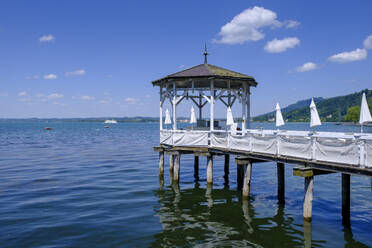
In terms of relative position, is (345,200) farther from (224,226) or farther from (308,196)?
(224,226)

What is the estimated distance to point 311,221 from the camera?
12883 millimetres

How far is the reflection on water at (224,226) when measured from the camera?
1122 centimetres

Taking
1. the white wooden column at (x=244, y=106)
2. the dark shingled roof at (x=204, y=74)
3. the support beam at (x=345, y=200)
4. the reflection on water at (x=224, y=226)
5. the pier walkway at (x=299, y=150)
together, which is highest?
the dark shingled roof at (x=204, y=74)

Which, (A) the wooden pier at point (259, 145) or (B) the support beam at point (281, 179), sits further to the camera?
(B) the support beam at point (281, 179)

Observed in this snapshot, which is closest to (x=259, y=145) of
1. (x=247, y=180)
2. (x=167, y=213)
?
(x=247, y=180)

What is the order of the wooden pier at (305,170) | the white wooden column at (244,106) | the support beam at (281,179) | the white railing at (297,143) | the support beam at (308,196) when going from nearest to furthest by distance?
the white railing at (297,143) < the wooden pier at (305,170) < the support beam at (308,196) < the support beam at (281,179) < the white wooden column at (244,106)

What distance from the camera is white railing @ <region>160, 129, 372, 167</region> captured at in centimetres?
1045

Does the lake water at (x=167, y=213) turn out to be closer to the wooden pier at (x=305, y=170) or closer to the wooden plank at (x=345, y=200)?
the wooden plank at (x=345, y=200)

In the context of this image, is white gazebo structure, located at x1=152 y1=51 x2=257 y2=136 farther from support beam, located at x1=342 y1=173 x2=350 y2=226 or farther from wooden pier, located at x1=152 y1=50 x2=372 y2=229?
support beam, located at x1=342 y1=173 x2=350 y2=226

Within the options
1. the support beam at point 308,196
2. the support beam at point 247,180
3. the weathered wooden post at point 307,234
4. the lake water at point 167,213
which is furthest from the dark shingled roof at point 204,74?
the weathered wooden post at point 307,234

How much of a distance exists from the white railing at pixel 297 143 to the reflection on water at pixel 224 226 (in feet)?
9.03

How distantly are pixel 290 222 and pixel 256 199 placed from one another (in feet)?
12.5

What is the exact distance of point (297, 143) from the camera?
41.7 feet

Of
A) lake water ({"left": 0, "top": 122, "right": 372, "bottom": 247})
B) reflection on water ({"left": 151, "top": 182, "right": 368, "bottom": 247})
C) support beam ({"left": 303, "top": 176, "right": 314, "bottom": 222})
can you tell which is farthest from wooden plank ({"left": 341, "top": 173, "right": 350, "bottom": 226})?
support beam ({"left": 303, "top": 176, "right": 314, "bottom": 222})
